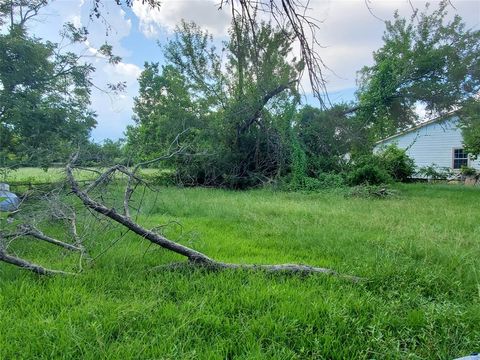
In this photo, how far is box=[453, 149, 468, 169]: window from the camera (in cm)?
1792

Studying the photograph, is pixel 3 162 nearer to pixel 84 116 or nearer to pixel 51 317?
pixel 84 116

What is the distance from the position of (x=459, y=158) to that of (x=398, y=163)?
14.8 ft

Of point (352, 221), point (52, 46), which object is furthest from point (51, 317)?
point (52, 46)

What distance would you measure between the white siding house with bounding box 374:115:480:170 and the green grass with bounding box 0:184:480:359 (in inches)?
649

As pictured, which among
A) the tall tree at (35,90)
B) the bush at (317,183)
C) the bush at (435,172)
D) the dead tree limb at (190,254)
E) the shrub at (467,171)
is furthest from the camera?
the bush at (435,172)

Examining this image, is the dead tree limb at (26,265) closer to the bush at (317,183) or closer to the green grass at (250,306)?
the green grass at (250,306)

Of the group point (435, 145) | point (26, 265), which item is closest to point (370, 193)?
point (26, 265)

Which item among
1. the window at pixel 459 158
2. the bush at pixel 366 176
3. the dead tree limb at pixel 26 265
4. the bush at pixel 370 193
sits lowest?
the dead tree limb at pixel 26 265

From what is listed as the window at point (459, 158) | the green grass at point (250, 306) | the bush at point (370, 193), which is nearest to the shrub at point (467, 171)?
the window at point (459, 158)

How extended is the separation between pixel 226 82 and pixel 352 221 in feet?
31.9

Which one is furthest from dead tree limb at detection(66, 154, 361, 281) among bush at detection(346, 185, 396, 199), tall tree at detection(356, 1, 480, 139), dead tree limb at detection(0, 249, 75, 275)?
tall tree at detection(356, 1, 480, 139)

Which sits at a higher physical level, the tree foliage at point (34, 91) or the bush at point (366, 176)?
the tree foliage at point (34, 91)

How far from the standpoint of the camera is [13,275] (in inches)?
106

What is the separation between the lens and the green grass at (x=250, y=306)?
183 cm
